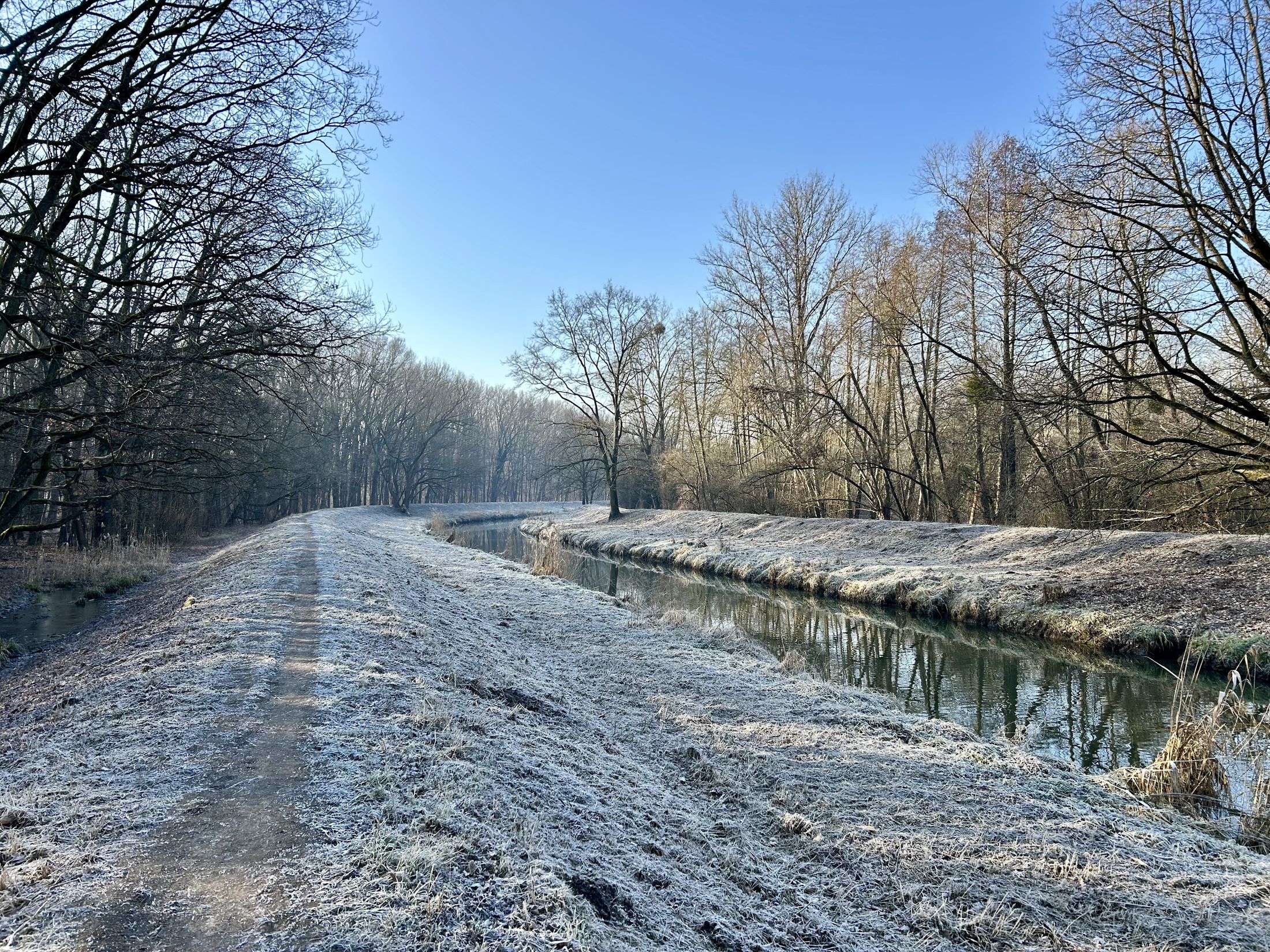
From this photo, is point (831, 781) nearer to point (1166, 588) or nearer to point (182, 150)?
point (182, 150)

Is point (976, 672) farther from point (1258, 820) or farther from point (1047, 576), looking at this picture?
point (1258, 820)

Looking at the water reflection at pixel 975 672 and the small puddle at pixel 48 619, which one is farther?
the small puddle at pixel 48 619

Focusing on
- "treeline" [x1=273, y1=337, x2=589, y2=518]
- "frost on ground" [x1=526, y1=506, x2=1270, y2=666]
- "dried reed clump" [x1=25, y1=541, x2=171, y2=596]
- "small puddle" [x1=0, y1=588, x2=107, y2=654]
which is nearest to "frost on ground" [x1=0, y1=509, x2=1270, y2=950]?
"small puddle" [x1=0, y1=588, x2=107, y2=654]

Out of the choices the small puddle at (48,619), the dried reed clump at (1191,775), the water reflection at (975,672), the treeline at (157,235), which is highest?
the treeline at (157,235)

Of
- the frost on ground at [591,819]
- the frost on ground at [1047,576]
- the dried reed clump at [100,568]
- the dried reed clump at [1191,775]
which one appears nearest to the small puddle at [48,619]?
the dried reed clump at [100,568]

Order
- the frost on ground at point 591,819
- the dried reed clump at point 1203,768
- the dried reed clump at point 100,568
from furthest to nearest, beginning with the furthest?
1. the dried reed clump at point 100,568
2. the dried reed clump at point 1203,768
3. the frost on ground at point 591,819

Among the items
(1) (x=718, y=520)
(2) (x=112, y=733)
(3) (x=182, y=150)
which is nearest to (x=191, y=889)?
(2) (x=112, y=733)

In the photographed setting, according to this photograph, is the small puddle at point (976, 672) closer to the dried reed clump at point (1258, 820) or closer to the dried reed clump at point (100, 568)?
the dried reed clump at point (1258, 820)

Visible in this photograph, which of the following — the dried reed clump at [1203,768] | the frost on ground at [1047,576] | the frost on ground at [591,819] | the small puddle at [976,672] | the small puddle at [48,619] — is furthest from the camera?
the frost on ground at [1047,576]

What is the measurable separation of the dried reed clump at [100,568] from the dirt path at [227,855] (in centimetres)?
1315

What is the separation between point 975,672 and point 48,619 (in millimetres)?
15931

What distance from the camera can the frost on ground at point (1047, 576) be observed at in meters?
10.5

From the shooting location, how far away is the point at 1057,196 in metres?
9.55

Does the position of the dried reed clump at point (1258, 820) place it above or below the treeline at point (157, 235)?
below
